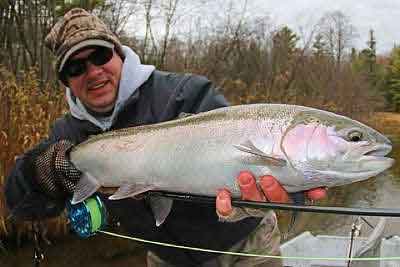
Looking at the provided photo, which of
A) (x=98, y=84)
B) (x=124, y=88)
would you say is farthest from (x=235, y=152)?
(x=98, y=84)

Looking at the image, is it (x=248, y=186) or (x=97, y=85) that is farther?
(x=97, y=85)

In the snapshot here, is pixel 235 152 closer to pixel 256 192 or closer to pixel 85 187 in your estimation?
pixel 256 192

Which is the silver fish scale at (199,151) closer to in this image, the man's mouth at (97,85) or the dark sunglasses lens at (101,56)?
the man's mouth at (97,85)

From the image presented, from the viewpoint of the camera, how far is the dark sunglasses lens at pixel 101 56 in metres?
2.56

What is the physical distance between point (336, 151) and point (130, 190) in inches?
37.0

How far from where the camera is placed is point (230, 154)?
1.99 meters

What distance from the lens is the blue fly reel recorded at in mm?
2625

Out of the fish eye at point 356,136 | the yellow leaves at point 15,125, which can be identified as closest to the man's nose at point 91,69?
the fish eye at point 356,136

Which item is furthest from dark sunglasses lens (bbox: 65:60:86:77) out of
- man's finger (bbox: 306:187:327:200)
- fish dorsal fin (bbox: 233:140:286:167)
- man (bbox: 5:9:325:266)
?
man's finger (bbox: 306:187:327:200)

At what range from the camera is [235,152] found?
1.98m

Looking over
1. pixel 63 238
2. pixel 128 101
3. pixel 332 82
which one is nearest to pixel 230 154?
pixel 128 101

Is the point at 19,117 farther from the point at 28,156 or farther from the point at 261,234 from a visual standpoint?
the point at 261,234

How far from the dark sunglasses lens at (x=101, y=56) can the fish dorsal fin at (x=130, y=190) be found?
72 cm

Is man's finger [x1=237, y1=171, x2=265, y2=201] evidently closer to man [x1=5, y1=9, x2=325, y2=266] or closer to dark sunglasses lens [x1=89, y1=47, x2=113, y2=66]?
man [x1=5, y1=9, x2=325, y2=266]
